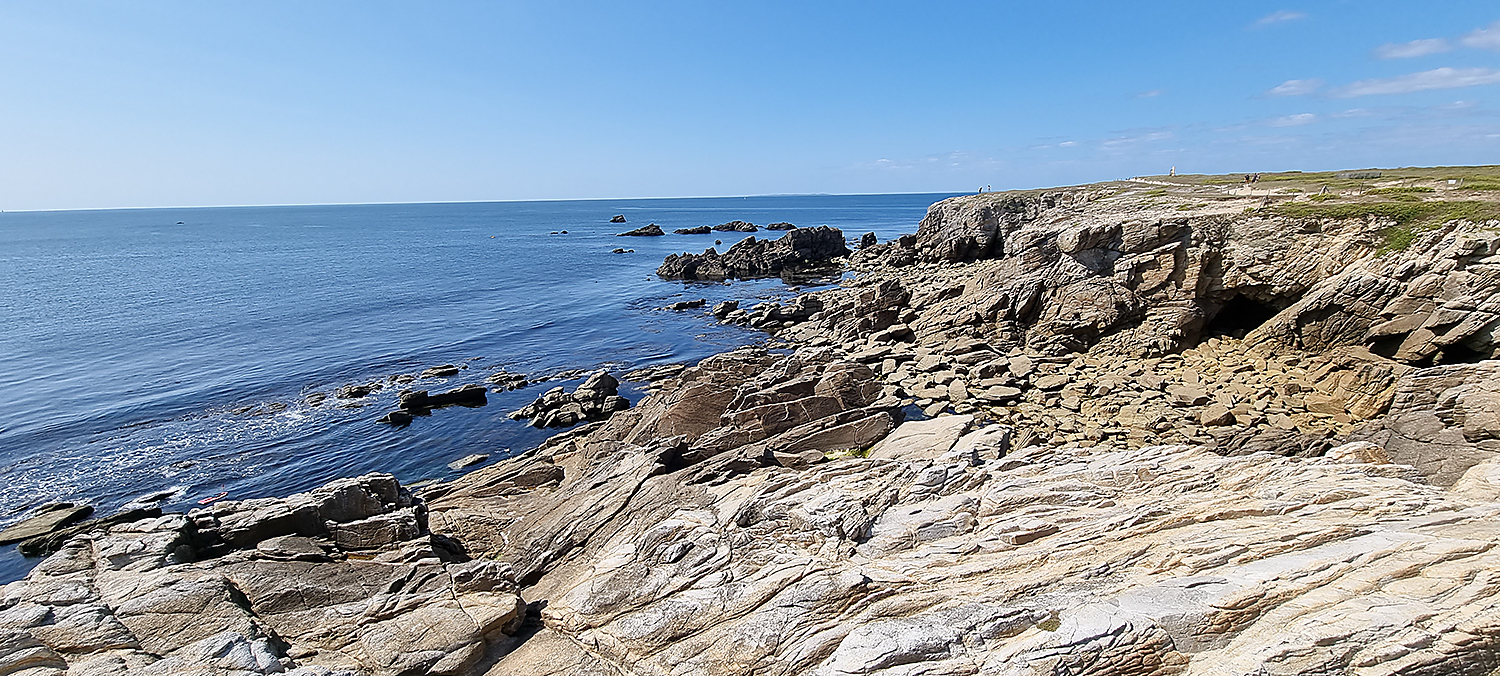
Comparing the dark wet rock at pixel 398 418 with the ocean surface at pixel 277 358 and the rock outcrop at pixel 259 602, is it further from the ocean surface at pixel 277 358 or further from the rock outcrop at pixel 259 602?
the rock outcrop at pixel 259 602

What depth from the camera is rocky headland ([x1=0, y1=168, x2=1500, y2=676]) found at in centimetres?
1162

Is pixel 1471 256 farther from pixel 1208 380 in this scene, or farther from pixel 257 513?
pixel 257 513

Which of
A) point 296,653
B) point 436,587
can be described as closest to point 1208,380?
point 436,587

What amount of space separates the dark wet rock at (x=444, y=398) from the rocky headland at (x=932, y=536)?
31.4 feet

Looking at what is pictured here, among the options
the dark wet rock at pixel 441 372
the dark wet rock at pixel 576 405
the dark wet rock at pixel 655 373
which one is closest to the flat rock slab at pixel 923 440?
the dark wet rock at pixel 576 405

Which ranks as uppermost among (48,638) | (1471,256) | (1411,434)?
(1471,256)

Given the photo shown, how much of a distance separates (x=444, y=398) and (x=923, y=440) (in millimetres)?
29808

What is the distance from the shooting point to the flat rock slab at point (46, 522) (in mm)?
25630

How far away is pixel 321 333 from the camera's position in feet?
202

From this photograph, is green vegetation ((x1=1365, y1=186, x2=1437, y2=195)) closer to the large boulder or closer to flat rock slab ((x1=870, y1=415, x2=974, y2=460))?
the large boulder

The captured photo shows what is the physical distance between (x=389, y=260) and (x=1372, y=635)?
140 metres

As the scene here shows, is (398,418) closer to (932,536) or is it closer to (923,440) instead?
(923,440)

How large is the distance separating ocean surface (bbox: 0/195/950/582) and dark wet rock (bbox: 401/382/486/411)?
43.4 inches

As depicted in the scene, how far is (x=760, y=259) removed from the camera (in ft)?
323
